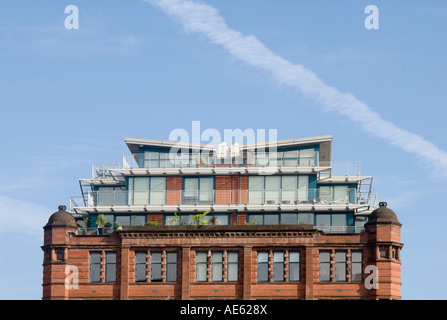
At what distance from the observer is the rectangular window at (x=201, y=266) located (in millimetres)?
82550

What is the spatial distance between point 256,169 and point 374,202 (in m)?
10.6

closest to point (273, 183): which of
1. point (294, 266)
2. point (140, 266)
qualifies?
point (294, 266)

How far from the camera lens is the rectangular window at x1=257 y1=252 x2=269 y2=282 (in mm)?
82188

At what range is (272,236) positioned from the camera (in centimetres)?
8244

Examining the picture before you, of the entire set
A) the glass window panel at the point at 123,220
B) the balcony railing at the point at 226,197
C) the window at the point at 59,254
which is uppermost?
the balcony railing at the point at 226,197

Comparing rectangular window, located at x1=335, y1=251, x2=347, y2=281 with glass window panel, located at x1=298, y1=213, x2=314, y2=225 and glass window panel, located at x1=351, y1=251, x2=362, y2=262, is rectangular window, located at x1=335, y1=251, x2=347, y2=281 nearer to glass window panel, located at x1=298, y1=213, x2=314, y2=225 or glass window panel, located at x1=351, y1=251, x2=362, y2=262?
glass window panel, located at x1=351, y1=251, x2=362, y2=262

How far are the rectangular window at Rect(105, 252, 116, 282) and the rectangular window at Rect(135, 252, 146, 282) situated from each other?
175 centimetres

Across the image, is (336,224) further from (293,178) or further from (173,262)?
(173,262)

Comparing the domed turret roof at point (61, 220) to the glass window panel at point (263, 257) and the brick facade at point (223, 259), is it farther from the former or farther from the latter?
the glass window panel at point (263, 257)

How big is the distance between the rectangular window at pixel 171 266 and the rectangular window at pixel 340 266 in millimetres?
12388

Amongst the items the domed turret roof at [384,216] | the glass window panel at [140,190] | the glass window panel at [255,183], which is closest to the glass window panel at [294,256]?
the domed turret roof at [384,216]

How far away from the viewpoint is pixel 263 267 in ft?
270
